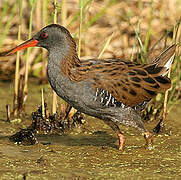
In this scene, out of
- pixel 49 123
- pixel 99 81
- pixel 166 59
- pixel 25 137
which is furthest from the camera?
pixel 49 123

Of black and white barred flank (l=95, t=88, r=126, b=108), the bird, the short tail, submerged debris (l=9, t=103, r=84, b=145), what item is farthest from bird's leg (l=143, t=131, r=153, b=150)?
submerged debris (l=9, t=103, r=84, b=145)

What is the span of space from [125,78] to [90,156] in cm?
87

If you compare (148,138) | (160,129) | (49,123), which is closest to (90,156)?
(148,138)

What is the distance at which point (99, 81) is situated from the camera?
195 inches

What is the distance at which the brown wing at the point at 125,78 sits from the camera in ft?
16.3

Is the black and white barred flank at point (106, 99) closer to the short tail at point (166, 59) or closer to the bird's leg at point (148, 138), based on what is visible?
the bird's leg at point (148, 138)

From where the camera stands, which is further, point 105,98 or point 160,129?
point 160,129

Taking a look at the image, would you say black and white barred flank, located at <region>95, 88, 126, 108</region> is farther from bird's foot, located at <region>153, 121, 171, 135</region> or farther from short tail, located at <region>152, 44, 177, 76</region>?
bird's foot, located at <region>153, 121, 171, 135</region>

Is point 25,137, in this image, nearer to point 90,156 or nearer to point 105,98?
point 90,156

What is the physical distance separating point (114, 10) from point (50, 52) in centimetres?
444

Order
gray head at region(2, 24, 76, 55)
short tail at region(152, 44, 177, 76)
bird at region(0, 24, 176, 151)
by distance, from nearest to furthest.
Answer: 1. bird at region(0, 24, 176, 151)
2. gray head at region(2, 24, 76, 55)
3. short tail at region(152, 44, 177, 76)

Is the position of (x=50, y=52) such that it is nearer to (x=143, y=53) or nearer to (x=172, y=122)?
(x=143, y=53)

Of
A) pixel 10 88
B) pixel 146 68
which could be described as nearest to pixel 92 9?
pixel 10 88

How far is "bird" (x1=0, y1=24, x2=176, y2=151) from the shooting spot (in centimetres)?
489
